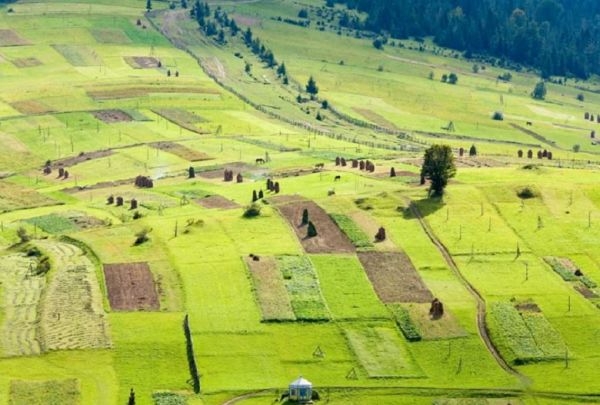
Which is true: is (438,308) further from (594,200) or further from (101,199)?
(101,199)

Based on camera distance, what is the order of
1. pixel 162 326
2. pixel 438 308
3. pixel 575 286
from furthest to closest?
1. pixel 575 286
2. pixel 438 308
3. pixel 162 326

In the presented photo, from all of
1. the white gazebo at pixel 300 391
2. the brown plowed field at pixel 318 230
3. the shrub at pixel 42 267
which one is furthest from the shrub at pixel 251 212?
the white gazebo at pixel 300 391

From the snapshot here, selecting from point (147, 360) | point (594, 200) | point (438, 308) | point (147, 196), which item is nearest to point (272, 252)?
point (438, 308)

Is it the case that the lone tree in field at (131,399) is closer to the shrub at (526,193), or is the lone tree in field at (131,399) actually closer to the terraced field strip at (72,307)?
the terraced field strip at (72,307)

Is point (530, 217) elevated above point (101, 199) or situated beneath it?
elevated above

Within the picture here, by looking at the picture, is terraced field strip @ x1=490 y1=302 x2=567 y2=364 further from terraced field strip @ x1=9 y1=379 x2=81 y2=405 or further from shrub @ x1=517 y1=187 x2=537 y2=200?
terraced field strip @ x1=9 y1=379 x2=81 y2=405
